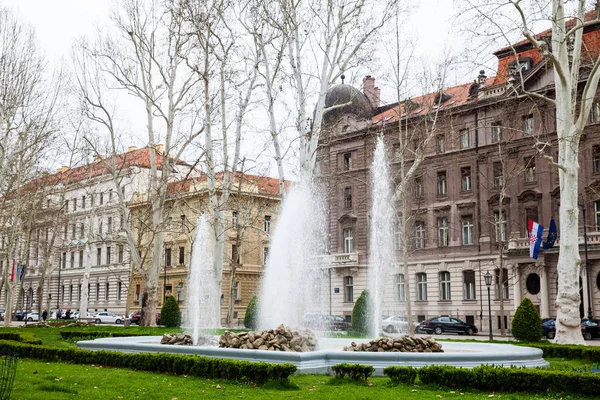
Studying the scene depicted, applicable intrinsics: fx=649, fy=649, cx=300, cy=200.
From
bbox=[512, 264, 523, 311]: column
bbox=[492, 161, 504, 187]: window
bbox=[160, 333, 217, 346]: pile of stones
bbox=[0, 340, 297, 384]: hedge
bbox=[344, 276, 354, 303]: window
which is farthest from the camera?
bbox=[344, 276, 354, 303]: window

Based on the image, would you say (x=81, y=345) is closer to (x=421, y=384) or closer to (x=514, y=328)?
(x=421, y=384)

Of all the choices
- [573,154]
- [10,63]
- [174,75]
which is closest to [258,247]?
[174,75]

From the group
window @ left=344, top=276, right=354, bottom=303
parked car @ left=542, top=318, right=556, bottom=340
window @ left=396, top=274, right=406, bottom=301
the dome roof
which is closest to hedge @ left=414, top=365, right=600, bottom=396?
parked car @ left=542, top=318, right=556, bottom=340

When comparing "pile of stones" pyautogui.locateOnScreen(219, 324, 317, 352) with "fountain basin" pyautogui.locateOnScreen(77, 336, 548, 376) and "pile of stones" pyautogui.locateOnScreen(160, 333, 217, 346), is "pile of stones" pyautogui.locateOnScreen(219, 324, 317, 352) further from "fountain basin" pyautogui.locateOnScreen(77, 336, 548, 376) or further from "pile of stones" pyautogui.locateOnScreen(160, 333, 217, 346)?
"pile of stones" pyautogui.locateOnScreen(160, 333, 217, 346)

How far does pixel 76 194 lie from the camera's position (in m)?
67.5

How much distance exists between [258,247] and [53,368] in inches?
1802

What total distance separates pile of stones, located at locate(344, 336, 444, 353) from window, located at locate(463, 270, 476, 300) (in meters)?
28.6

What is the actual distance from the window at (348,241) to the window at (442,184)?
25.2ft

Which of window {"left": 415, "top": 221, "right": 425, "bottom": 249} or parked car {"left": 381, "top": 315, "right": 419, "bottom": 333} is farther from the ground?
window {"left": 415, "top": 221, "right": 425, "bottom": 249}

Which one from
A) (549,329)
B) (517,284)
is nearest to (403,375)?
(549,329)

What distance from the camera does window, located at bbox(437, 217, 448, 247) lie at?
1724 inches

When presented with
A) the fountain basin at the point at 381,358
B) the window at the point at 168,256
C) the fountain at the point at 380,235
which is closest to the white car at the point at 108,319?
the window at the point at 168,256

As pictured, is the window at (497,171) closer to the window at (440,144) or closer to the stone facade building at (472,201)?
the stone facade building at (472,201)

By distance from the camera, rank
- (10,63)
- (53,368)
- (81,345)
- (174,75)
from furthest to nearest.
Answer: (174,75), (10,63), (81,345), (53,368)
